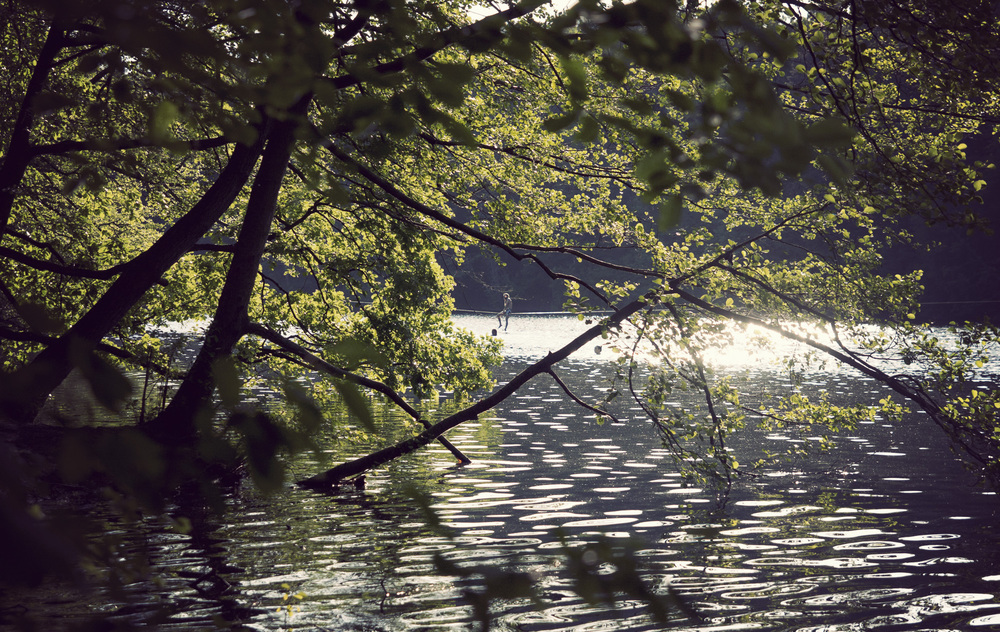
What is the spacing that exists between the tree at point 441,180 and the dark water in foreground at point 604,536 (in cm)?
122

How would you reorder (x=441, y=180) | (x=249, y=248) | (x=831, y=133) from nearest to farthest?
(x=831, y=133)
(x=249, y=248)
(x=441, y=180)

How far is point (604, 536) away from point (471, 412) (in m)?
10.7

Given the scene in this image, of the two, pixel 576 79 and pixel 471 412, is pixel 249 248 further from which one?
pixel 576 79

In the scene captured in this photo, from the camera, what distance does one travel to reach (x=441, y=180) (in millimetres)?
13914

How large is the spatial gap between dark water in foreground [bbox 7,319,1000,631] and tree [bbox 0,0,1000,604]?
1.22 metres

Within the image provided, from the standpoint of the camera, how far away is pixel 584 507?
14.8 m

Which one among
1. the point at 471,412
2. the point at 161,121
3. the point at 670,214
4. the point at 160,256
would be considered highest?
the point at 161,121

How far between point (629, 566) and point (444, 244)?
12.7 meters

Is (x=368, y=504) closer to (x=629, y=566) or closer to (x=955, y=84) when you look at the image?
(x=955, y=84)

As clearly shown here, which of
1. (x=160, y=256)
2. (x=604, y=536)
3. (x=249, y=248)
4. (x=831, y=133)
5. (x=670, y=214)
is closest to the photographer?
(x=831, y=133)

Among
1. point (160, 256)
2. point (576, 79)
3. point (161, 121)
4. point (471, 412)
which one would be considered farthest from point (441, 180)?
point (576, 79)

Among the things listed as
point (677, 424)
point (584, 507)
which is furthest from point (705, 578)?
point (584, 507)

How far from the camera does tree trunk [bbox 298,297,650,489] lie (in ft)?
38.9

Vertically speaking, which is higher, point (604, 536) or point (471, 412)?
point (604, 536)
